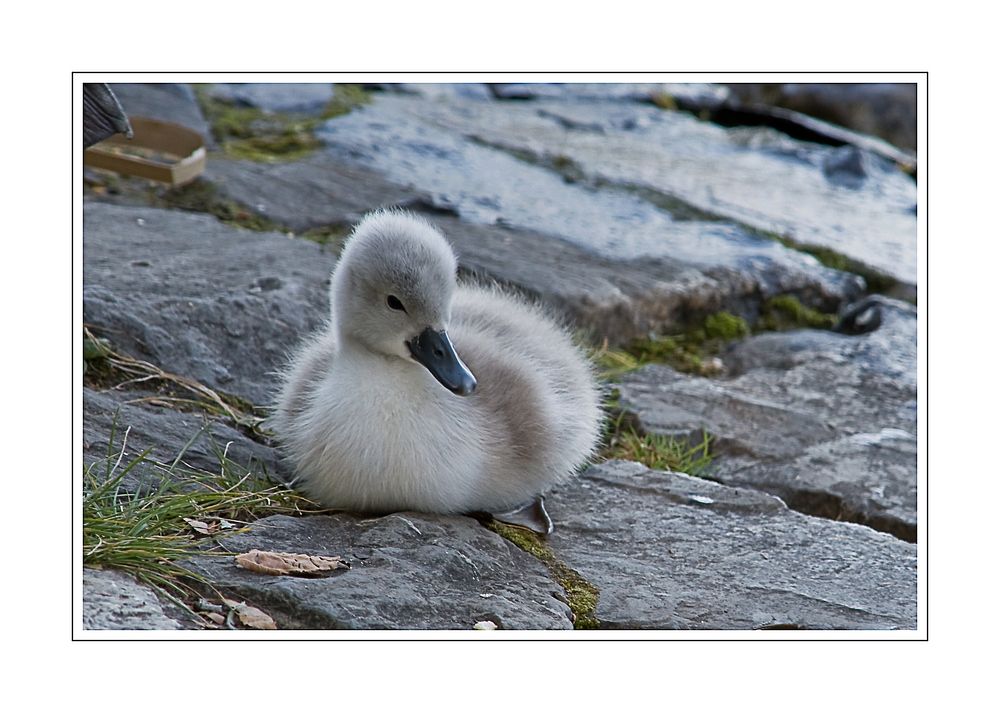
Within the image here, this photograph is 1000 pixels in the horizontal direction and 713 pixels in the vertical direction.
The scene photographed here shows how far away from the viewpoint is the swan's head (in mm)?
2449

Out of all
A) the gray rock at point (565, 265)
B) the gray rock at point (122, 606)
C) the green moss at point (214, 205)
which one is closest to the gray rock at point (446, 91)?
the gray rock at point (565, 265)

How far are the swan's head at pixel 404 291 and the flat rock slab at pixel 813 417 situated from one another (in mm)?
1311

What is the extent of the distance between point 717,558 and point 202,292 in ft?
6.40

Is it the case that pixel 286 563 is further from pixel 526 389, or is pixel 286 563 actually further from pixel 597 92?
pixel 597 92

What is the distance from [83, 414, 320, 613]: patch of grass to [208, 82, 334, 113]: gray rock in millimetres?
3024

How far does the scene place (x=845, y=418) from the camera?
12.4ft

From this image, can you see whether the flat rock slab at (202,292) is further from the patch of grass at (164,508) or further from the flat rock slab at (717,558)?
the flat rock slab at (717,558)

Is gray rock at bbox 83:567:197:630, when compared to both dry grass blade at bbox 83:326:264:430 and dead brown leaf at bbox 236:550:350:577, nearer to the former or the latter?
dead brown leaf at bbox 236:550:350:577

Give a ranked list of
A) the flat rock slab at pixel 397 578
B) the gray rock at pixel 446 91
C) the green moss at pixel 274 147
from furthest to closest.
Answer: the gray rock at pixel 446 91, the green moss at pixel 274 147, the flat rock slab at pixel 397 578

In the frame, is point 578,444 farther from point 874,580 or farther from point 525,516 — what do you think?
point 874,580

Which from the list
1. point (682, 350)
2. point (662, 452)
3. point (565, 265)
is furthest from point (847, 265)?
point (662, 452)

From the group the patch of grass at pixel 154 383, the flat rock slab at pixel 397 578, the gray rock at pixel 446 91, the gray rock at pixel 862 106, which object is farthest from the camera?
the gray rock at pixel 862 106

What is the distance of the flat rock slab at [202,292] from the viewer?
312 centimetres
